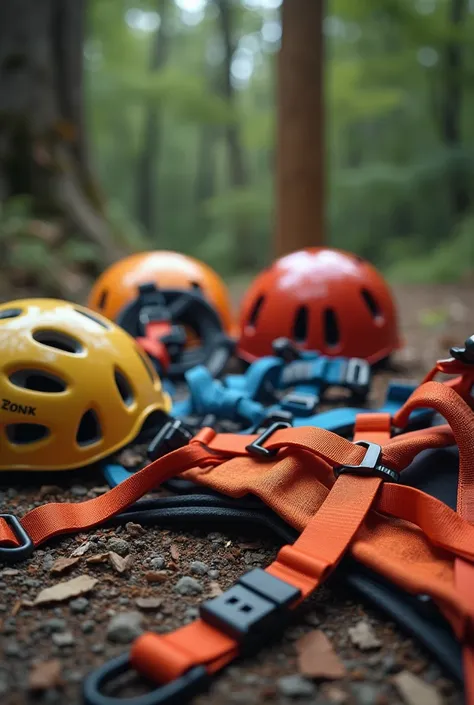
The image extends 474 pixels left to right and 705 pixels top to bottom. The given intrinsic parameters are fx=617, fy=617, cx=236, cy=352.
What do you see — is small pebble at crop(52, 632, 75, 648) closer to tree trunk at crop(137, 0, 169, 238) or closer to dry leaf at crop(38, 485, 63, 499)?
dry leaf at crop(38, 485, 63, 499)

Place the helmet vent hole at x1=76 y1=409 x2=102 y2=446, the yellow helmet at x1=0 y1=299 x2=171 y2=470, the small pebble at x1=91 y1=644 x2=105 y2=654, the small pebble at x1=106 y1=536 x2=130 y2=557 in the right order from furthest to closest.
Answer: the helmet vent hole at x1=76 y1=409 x2=102 y2=446 < the yellow helmet at x1=0 y1=299 x2=171 y2=470 < the small pebble at x1=106 y1=536 x2=130 y2=557 < the small pebble at x1=91 y1=644 x2=105 y2=654

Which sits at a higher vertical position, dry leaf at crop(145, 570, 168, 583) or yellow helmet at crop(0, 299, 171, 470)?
yellow helmet at crop(0, 299, 171, 470)

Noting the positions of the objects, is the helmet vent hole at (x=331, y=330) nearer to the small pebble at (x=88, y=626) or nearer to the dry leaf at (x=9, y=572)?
the dry leaf at (x=9, y=572)

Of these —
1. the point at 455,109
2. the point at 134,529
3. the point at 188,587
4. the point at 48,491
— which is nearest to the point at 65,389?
the point at 48,491

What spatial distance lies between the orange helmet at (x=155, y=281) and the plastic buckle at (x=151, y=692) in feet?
10.1

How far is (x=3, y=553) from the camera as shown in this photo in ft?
6.50

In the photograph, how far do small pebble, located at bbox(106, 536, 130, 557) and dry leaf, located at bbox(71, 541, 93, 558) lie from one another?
66 millimetres

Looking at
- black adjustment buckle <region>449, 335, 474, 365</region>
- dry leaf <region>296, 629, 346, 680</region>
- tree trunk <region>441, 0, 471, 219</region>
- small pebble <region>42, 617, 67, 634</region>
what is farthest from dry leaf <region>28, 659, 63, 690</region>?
tree trunk <region>441, 0, 471, 219</region>

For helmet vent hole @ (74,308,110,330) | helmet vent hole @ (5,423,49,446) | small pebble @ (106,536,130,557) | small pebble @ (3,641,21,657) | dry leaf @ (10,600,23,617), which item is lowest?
small pebble @ (106,536,130,557)

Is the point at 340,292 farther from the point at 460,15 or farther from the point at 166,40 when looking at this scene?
the point at 166,40

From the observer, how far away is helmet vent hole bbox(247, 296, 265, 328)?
445cm

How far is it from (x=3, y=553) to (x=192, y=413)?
1541 mm

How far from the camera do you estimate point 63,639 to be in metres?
1.63

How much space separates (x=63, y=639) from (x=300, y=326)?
303 cm
